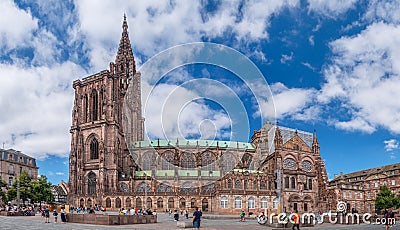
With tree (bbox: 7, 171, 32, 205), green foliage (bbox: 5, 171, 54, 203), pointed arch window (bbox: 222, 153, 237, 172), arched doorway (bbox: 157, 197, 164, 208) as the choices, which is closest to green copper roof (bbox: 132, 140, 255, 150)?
pointed arch window (bbox: 222, 153, 237, 172)

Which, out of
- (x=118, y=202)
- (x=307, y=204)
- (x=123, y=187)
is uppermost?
(x=123, y=187)

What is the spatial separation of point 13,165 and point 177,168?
34332 millimetres

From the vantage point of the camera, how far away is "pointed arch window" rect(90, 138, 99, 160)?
8606 cm

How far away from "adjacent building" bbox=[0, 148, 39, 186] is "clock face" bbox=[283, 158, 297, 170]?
2151 inches

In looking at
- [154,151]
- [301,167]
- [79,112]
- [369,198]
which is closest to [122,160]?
[154,151]

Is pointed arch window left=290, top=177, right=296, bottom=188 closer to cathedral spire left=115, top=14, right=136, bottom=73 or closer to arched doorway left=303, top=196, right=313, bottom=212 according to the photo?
arched doorway left=303, top=196, right=313, bottom=212

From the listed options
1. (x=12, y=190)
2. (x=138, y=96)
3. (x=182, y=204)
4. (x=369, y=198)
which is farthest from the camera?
(x=138, y=96)

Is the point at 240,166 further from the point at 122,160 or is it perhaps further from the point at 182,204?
the point at 122,160

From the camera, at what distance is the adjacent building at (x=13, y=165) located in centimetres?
8006

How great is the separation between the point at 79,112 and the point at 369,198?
238 ft

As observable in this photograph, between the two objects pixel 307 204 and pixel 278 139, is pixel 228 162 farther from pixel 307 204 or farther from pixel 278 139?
pixel 307 204

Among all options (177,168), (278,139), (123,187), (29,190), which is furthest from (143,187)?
(278,139)

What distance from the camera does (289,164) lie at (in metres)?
84.9

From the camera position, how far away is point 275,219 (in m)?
32.6
